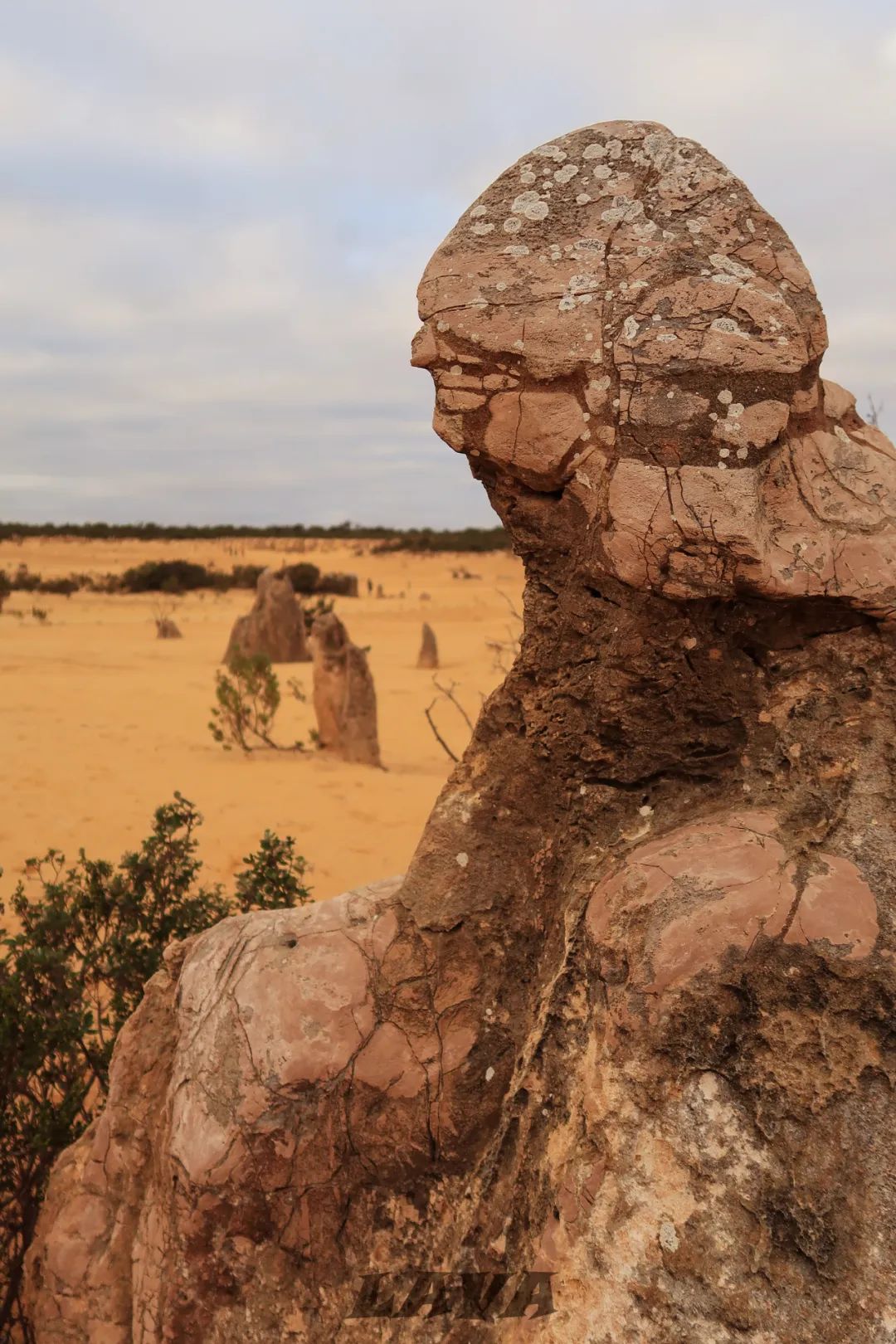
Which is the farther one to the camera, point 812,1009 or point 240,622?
point 240,622

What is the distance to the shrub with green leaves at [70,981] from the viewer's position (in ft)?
10.4

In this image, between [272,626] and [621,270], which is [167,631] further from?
[621,270]

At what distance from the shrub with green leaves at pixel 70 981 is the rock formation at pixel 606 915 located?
0.77 meters

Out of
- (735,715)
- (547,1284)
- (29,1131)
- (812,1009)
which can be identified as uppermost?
(735,715)

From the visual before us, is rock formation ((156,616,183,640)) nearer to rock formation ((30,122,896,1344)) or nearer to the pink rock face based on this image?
rock formation ((30,122,896,1344))

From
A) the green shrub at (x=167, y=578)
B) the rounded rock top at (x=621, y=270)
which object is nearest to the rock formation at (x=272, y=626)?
the green shrub at (x=167, y=578)

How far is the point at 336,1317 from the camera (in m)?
2.12

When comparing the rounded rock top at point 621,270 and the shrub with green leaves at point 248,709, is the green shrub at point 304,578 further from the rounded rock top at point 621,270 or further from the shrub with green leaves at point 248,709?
the rounded rock top at point 621,270

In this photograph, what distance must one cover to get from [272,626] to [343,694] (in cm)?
632

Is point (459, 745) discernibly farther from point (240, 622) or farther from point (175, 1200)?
point (175, 1200)

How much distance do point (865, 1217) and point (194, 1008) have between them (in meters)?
1.48

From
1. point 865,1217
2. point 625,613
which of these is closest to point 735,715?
point 625,613

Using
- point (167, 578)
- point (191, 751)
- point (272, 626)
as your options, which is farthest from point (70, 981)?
point (167, 578)

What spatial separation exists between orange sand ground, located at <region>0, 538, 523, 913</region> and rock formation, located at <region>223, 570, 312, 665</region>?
61 cm
